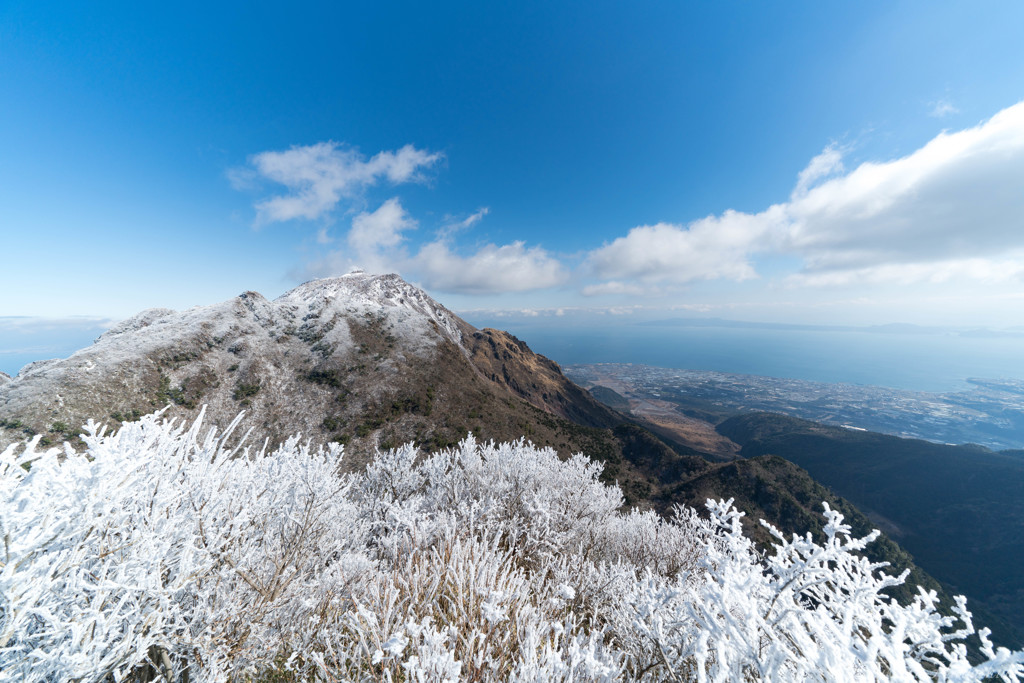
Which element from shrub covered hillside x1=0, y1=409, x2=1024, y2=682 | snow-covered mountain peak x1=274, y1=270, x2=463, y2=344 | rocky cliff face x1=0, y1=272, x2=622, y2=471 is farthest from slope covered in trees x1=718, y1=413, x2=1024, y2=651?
snow-covered mountain peak x1=274, y1=270, x2=463, y2=344

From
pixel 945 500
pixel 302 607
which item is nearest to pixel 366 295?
pixel 302 607

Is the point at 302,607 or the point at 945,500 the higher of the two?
the point at 302,607

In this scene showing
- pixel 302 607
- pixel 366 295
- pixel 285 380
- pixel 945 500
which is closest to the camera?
pixel 302 607

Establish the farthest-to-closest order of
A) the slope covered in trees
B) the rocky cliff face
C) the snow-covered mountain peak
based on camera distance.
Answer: the snow-covered mountain peak → the slope covered in trees → the rocky cliff face

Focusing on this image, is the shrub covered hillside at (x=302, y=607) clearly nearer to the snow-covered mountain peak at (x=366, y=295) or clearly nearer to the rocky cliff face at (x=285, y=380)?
the rocky cliff face at (x=285, y=380)

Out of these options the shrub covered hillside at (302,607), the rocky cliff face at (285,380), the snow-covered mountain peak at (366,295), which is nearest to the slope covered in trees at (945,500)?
the rocky cliff face at (285,380)

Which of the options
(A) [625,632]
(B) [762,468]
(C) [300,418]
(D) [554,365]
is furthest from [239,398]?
(D) [554,365]

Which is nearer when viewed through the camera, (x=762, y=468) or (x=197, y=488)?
(x=197, y=488)

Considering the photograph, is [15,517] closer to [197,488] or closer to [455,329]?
[197,488]

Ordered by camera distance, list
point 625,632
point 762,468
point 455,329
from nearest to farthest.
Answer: point 625,632 → point 762,468 → point 455,329

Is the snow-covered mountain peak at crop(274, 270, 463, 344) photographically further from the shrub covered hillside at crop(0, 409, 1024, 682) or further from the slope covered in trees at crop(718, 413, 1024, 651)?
the slope covered in trees at crop(718, 413, 1024, 651)

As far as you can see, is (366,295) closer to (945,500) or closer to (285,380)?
(285,380)

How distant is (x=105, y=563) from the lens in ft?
13.5

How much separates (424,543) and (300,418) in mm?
48074
